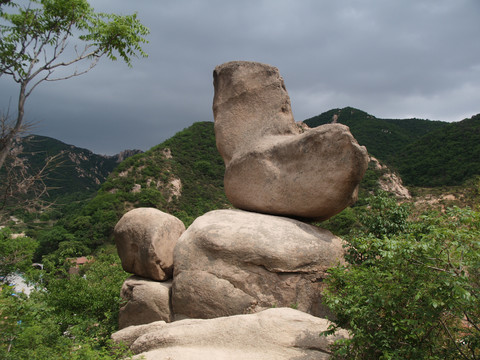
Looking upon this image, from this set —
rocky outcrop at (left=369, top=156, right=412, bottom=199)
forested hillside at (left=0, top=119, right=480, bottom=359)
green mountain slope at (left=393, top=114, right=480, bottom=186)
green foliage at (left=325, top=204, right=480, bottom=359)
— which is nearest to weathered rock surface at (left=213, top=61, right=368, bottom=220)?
forested hillside at (left=0, top=119, right=480, bottom=359)

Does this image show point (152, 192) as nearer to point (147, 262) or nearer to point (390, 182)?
point (390, 182)

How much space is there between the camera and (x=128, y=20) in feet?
30.3

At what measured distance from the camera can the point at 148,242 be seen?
281 inches

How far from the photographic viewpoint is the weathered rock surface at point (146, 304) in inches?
267

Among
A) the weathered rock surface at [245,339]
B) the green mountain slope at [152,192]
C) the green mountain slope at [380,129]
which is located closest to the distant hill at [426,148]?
the green mountain slope at [380,129]

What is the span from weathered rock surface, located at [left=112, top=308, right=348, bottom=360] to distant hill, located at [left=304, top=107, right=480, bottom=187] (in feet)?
78.4

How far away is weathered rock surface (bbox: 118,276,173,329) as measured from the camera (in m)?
6.79

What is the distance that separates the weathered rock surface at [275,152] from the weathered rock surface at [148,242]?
1.58m

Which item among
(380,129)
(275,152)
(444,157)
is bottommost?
(275,152)

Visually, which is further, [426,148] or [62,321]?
[426,148]

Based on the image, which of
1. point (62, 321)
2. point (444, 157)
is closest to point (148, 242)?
point (62, 321)

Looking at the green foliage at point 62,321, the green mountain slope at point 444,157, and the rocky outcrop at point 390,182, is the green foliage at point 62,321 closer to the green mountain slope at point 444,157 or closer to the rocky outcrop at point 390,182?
the rocky outcrop at point 390,182

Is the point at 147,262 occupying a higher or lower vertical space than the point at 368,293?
lower

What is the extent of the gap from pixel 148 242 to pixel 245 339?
2.92 meters
